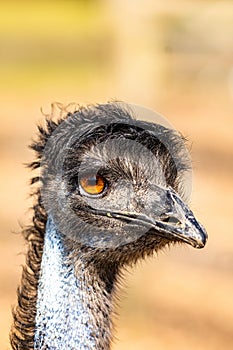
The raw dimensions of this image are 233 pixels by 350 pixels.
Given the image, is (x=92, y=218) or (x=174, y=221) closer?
(x=174, y=221)

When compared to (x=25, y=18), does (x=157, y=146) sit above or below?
below

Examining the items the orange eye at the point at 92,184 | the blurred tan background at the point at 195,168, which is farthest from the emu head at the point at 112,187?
the blurred tan background at the point at 195,168

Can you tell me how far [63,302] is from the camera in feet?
10.6

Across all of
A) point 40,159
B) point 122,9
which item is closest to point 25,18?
point 122,9

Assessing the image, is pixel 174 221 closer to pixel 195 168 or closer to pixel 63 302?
pixel 63 302

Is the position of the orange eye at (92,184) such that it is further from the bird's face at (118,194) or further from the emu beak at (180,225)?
the emu beak at (180,225)

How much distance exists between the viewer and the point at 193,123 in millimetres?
5934

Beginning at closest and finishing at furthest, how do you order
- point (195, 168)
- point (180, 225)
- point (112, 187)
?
1. point (180, 225)
2. point (112, 187)
3. point (195, 168)

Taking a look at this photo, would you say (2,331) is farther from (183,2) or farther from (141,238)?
(141,238)

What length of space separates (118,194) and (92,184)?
7 cm

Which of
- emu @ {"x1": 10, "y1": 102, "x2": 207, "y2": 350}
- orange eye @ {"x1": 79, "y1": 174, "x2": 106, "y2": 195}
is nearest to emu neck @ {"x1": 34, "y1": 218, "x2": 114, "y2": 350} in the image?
emu @ {"x1": 10, "y1": 102, "x2": 207, "y2": 350}

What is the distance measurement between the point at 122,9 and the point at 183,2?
1.07 feet

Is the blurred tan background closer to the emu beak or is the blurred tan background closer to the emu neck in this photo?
the emu neck

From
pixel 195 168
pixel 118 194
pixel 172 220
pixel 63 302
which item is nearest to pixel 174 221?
pixel 172 220
